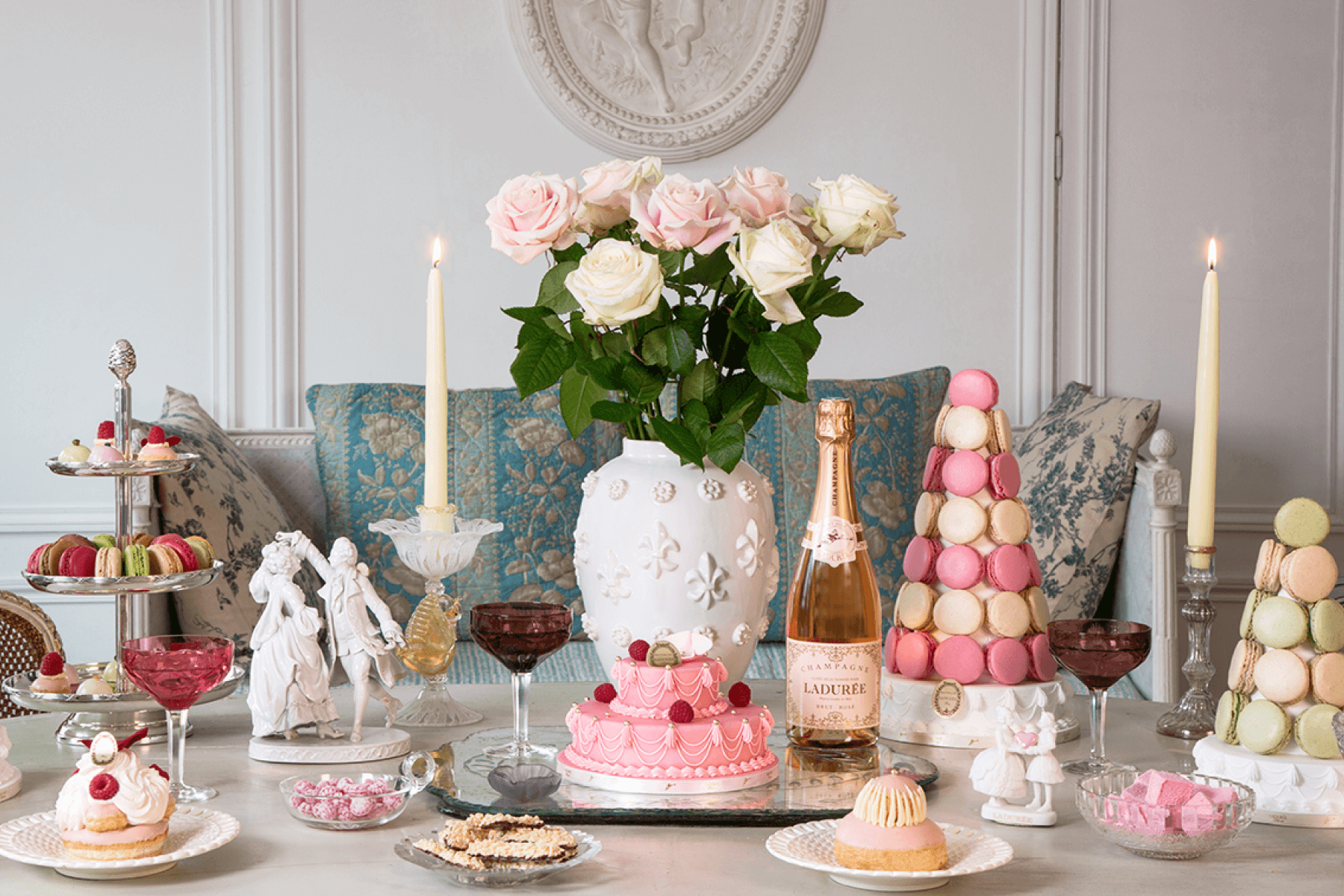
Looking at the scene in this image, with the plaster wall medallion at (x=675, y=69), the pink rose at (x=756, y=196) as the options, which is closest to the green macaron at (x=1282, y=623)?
the pink rose at (x=756, y=196)

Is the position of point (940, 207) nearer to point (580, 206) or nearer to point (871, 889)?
point (580, 206)

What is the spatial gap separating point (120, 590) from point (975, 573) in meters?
0.86

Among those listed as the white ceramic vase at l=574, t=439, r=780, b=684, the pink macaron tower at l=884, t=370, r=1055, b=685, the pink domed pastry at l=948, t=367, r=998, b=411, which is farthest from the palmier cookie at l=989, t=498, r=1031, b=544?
the white ceramic vase at l=574, t=439, r=780, b=684

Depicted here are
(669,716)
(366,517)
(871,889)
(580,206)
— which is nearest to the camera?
(871,889)

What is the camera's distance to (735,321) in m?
1.23

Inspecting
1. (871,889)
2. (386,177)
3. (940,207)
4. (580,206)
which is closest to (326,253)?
(386,177)

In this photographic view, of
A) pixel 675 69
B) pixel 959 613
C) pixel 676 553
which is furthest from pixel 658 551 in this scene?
pixel 675 69

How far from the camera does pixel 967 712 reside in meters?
1.28

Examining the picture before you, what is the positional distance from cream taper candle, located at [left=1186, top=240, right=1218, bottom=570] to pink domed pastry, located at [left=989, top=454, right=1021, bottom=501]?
17cm

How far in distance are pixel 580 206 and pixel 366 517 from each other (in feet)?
5.29

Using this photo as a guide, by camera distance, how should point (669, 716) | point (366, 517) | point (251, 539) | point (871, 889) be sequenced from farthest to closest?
point (366, 517), point (251, 539), point (669, 716), point (871, 889)

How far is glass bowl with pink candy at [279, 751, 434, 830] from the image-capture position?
996mm

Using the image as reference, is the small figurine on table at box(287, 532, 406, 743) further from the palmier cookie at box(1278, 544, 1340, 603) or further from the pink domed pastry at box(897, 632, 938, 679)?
the palmier cookie at box(1278, 544, 1340, 603)

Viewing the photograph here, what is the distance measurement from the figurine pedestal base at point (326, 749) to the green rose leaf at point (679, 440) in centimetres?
39
